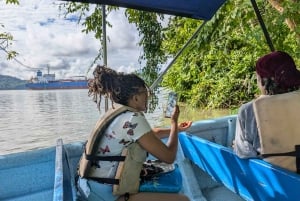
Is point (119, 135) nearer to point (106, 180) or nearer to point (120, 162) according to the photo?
point (120, 162)

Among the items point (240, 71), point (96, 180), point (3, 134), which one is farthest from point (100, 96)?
point (3, 134)

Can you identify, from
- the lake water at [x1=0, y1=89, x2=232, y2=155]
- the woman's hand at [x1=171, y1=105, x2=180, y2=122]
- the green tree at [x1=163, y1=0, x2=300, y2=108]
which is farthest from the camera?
the lake water at [x1=0, y1=89, x2=232, y2=155]

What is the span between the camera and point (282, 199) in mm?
1786

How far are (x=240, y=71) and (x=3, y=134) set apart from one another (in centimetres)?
726

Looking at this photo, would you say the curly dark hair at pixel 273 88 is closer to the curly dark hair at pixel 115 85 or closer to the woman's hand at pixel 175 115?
the woman's hand at pixel 175 115

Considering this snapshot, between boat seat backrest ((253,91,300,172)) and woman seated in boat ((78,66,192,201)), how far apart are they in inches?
18.5

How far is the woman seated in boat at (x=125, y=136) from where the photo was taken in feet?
5.69

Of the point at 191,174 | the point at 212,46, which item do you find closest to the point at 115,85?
the point at 191,174

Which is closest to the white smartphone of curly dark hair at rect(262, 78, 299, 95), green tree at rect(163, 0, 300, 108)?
curly dark hair at rect(262, 78, 299, 95)

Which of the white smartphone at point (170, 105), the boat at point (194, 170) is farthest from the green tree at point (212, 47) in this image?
the white smartphone at point (170, 105)

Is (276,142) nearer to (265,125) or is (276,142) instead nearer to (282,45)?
(265,125)

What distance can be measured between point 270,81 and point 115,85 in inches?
31.5

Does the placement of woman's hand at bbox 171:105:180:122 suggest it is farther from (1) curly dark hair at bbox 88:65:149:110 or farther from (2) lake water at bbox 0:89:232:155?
(2) lake water at bbox 0:89:232:155

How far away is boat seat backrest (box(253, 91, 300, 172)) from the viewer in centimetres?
179
